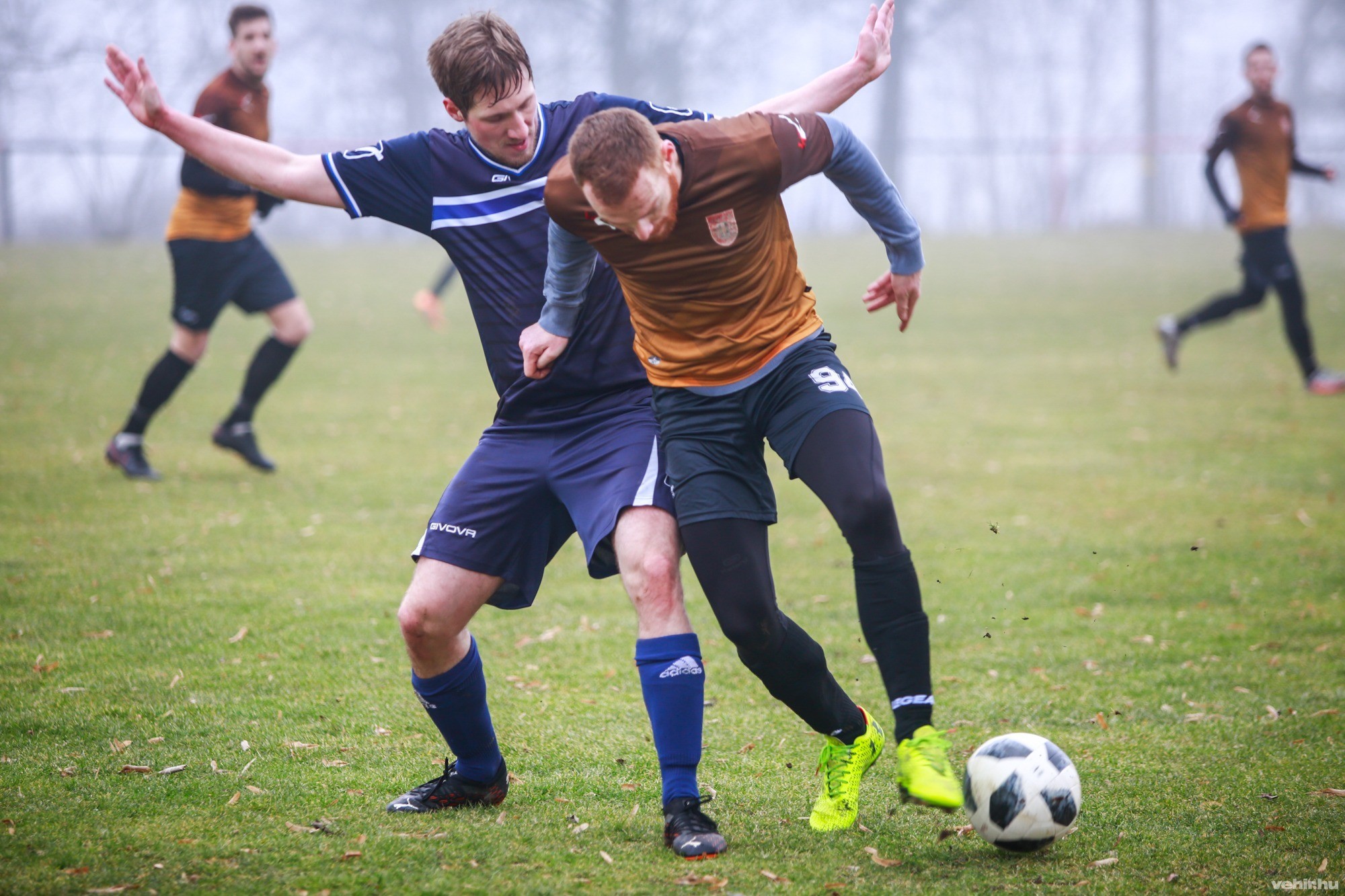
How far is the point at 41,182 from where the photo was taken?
26.1 m

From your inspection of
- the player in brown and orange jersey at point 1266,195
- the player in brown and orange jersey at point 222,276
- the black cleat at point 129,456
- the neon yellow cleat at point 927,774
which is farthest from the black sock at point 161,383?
the player in brown and orange jersey at point 1266,195

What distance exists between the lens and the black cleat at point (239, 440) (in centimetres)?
880

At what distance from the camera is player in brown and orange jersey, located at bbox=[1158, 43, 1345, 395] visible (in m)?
10.9

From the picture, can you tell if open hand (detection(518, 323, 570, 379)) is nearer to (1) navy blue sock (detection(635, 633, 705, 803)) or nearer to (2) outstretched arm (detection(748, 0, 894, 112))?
(1) navy blue sock (detection(635, 633, 705, 803))

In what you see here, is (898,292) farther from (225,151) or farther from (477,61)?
(225,151)

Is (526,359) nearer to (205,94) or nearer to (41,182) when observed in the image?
(205,94)

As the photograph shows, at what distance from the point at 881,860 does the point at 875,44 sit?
249cm

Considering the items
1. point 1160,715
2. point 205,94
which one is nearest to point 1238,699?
point 1160,715

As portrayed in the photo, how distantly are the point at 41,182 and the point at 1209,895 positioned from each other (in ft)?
92.0

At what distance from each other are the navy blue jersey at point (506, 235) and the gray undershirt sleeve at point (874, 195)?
518 millimetres

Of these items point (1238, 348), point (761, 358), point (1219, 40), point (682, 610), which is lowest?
point (1238, 348)

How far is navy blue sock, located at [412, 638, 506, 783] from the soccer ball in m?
1.39

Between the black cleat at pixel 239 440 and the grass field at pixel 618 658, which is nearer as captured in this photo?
the grass field at pixel 618 658

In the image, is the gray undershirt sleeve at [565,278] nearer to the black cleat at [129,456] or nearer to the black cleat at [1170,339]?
the black cleat at [129,456]
